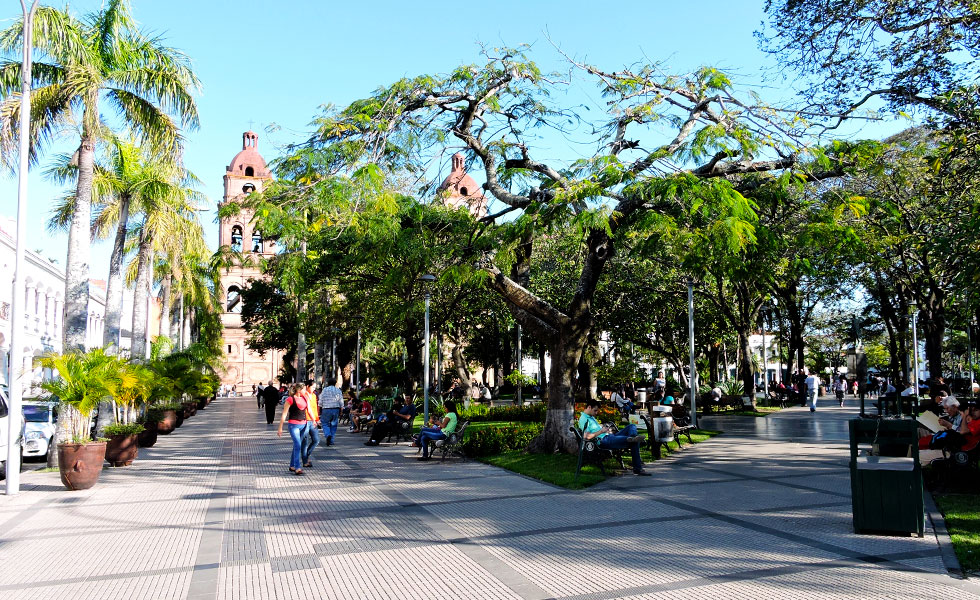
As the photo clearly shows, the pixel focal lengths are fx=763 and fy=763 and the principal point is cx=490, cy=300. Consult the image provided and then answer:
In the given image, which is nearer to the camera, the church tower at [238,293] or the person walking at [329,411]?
the person walking at [329,411]

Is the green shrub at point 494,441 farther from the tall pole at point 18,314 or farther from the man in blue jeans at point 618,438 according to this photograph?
the tall pole at point 18,314

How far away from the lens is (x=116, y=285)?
20.6m

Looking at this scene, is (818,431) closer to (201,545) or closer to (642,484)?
(642,484)

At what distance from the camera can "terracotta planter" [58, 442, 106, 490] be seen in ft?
36.8

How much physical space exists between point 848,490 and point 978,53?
6.83m

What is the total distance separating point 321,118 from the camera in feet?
39.2

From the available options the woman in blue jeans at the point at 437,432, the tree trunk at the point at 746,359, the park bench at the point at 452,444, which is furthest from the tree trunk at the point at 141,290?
the tree trunk at the point at 746,359

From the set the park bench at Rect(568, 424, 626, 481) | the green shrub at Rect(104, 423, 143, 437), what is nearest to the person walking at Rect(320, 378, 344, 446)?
the green shrub at Rect(104, 423, 143, 437)

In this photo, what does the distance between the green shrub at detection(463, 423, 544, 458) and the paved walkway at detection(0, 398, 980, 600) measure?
2.35 metres

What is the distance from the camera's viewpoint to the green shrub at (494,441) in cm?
1527

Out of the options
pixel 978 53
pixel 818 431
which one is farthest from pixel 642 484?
pixel 818 431

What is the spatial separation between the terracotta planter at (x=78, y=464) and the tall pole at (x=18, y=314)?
59cm

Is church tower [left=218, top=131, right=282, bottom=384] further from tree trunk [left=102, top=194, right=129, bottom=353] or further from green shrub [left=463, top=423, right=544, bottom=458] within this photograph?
green shrub [left=463, top=423, right=544, bottom=458]

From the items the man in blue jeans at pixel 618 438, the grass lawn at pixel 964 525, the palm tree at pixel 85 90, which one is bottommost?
the grass lawn at pixel 964 525
